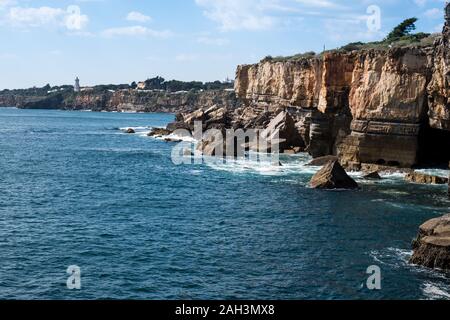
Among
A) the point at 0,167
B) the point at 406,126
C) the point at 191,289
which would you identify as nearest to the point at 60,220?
the point at 191,289

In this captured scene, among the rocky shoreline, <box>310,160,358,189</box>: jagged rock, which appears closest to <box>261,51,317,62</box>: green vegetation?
the rocky shoreline

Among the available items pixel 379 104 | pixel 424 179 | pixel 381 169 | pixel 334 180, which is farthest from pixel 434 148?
pixel 334 180

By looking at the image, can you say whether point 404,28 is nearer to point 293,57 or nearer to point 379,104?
point 293,57

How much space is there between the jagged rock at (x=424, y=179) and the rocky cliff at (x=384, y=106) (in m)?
3.85

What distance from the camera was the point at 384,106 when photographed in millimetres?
49469

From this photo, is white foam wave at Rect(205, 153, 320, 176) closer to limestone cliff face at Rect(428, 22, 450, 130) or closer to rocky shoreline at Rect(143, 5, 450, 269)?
rocky shoreline at Rect(143, 5, 450, 269)

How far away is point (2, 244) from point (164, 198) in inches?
581

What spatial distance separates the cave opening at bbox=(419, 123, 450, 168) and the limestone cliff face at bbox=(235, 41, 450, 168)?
2.28m

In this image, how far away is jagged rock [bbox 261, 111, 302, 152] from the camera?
69812 mm

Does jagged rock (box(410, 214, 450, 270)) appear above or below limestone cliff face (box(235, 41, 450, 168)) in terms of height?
below

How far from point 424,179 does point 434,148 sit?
9835 mm

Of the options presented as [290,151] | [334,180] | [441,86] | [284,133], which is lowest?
[334,180]

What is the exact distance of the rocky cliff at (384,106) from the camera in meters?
45.9

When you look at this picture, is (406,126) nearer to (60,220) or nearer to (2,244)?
(60,220)
